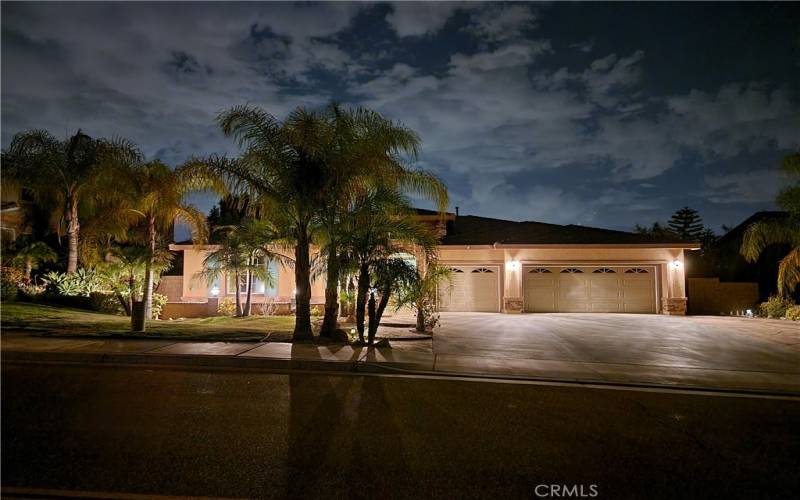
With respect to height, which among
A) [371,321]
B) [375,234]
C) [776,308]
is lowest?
[776,308]

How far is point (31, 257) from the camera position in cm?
1736

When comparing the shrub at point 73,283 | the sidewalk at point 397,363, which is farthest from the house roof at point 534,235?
the shrub at point 73,283

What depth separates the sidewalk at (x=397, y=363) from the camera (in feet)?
24.3

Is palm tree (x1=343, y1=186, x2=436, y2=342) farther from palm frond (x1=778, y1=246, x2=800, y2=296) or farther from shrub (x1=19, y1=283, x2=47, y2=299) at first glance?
palm frond (x1=778, y1=246, x2=800, y2=296)

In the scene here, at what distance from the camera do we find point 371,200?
10570mm

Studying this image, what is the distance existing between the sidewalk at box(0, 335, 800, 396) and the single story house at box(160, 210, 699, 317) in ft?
35.7

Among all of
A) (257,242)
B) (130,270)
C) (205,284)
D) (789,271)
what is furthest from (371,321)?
(789,271)

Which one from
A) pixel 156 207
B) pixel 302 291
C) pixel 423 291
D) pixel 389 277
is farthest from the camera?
pixel 156 207

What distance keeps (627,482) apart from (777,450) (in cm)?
207

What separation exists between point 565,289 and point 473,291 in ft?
13.7

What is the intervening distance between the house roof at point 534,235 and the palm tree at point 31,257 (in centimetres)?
1630

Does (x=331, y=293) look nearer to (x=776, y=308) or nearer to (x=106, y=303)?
(x=106, y=303)

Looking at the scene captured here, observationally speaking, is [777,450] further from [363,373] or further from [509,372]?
[363,373]

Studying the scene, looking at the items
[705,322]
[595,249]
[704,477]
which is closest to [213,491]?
[704,477]
